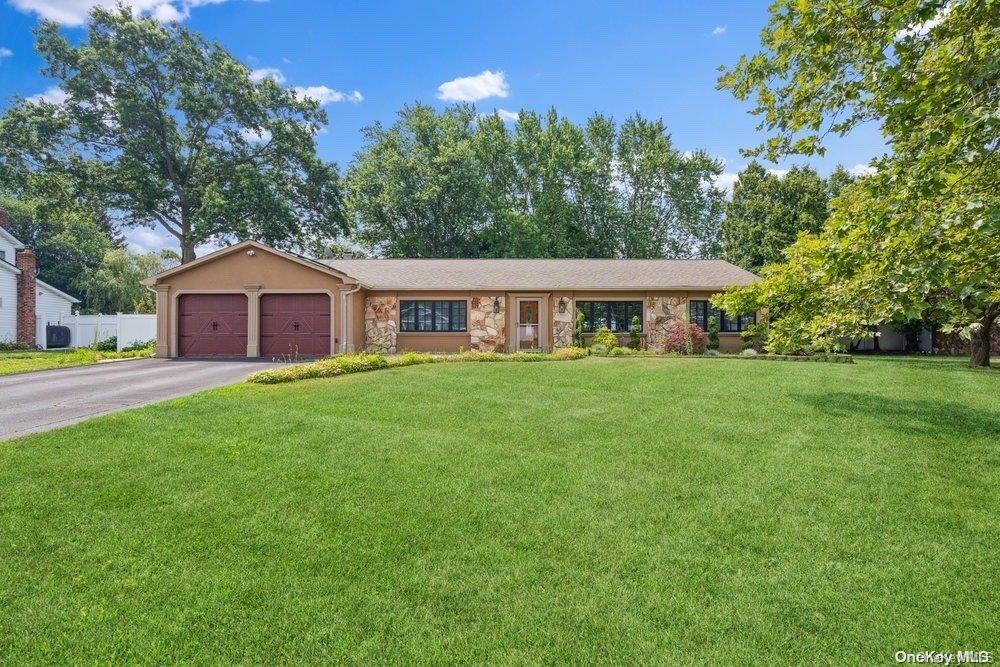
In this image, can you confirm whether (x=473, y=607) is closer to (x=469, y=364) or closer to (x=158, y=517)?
(x=158, y=517)

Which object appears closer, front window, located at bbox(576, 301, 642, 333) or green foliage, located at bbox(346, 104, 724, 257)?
front window, located at bbox(576, 301, 642, 333)

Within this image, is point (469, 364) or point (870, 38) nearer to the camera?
point (870, 38)

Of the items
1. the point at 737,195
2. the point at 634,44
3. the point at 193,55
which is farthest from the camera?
the point at 737,195

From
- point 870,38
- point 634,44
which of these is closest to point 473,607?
point 870,38

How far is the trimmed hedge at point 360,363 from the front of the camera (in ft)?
35.7

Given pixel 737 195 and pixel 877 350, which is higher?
pixel 737 195

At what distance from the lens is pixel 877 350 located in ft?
76.2

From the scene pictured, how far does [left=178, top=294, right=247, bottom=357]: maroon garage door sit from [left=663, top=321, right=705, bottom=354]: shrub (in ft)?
51.9

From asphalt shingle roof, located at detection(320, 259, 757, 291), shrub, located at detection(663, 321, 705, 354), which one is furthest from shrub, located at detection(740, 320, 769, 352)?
asphalt shingle roof, located at detection(320, 259, 757, 291)

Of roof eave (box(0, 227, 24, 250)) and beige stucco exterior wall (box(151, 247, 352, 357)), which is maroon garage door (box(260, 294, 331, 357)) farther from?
roof eave (box(0, 227, 24, 250))

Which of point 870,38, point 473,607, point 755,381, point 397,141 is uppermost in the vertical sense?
point 397,141

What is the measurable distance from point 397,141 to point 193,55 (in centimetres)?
1290

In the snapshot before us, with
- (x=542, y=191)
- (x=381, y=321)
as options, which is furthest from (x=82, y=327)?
(x=542, y=191)

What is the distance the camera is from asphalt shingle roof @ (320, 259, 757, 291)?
66.0 feet
